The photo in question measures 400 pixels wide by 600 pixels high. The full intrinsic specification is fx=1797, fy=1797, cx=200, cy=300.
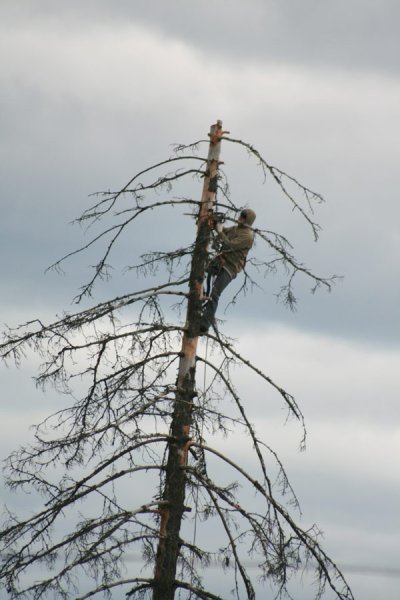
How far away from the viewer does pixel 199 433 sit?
2433 centimetres

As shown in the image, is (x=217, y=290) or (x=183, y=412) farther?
(x=217, y=290)

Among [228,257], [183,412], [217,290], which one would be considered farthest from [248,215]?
[183,412]

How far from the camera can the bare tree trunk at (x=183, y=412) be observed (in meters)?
23.9

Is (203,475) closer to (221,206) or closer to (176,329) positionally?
(176,329)

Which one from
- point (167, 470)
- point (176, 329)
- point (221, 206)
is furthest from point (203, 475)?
point (221, 206)

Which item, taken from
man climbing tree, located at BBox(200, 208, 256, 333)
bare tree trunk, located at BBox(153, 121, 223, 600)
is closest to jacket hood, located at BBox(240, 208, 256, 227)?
man climbing tree, located at BBox(200, 208, 256, 333)

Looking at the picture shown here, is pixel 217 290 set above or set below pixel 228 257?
below

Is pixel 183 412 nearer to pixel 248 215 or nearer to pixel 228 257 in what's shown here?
pixel 228 257

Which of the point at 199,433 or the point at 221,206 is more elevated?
the point at 221,206

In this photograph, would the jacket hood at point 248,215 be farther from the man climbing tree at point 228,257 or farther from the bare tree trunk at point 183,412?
the bare tree trunk at point 183,412

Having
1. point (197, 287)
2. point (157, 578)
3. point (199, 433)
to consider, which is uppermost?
point (197, 287)

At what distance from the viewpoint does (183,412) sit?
2433 cm

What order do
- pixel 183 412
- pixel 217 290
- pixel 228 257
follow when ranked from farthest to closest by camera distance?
pixel 217 290 < pixel 228 257 < pixel 183 412

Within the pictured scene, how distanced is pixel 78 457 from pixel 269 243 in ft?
12.7
